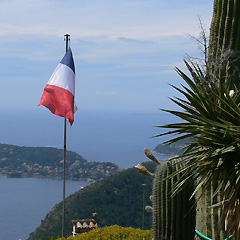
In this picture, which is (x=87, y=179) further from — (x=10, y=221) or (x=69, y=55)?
(x=69, y=55)

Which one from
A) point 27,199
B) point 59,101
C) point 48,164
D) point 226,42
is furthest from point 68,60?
point 27,199

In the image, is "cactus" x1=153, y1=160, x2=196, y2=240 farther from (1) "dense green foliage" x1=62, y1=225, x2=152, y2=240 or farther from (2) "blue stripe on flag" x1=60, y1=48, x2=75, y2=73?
(2) "blue stripe on flag" x1=60, y1=48, x2=75, y2=73

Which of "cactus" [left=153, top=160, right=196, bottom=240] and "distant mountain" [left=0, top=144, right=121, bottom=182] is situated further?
"distant mountain" [left=0, top=144, right=121, bottom=182]

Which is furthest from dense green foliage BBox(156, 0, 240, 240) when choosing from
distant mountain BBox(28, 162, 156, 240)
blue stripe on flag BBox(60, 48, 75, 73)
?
→ distant mountain BBox(28, 162, 156, 240)

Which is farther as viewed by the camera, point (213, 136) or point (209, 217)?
point (209, 217)

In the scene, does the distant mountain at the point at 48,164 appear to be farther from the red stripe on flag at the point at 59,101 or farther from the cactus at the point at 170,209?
the cactus at the point at 170,209

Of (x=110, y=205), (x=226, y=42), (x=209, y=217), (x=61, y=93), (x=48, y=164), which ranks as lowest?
(x=48, y=164)

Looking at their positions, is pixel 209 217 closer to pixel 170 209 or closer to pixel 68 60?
pixel 170 209
